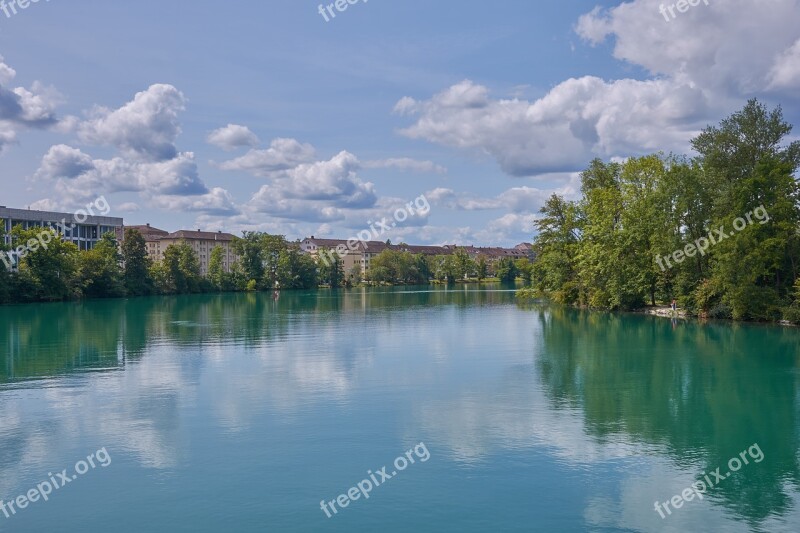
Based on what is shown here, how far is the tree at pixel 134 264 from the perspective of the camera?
99938mm

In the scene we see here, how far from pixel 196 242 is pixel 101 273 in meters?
74.0

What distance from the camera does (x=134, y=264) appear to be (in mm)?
100750

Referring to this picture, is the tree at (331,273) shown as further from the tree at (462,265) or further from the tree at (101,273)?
the tree at (101,273)

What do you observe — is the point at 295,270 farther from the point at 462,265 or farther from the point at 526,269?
the point at 526,269

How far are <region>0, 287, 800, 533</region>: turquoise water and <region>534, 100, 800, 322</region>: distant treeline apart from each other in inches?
444

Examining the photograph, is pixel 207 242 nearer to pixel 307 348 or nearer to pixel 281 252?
pixel 281 252

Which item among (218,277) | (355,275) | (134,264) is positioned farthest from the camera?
(355,275)

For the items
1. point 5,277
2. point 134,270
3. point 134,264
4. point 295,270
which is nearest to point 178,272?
point 134,270

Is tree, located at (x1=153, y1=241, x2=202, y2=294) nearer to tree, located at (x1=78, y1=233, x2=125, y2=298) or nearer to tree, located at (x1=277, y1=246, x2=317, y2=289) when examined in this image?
tree, located at (x1=78, y1=233, x2=125, y2=298)

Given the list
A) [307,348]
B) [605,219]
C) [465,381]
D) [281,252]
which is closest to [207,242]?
[281,252]
